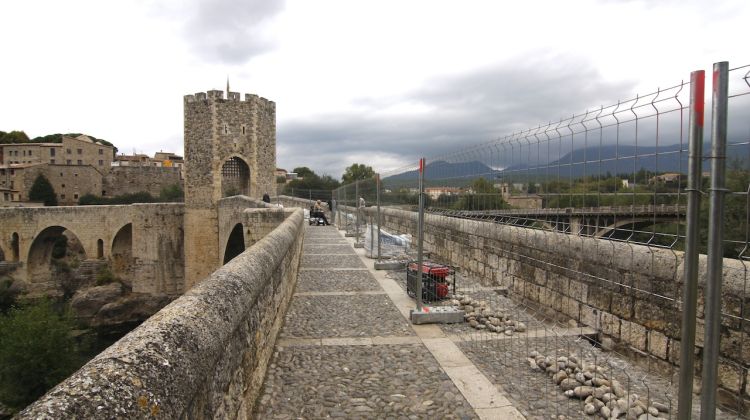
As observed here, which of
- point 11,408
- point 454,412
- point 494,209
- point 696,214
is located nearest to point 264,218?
Result: point 494,209

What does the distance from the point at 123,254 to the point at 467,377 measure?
33.2 metres

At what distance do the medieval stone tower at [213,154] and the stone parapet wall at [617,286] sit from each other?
853 inches

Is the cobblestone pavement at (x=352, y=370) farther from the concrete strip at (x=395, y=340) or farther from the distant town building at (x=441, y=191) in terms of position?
the distant town building at (x=441, y=191)

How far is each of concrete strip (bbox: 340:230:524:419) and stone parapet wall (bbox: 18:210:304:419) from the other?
5.08 ft

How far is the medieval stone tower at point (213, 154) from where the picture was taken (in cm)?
2541

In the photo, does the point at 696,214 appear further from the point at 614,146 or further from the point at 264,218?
the point at 264,218

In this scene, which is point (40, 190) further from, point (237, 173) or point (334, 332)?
point (334, 332)

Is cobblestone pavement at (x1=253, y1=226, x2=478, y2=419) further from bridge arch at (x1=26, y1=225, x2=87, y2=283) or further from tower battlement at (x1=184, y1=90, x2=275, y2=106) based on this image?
bridge arch at (x1=26, y1=225, x2=87, y2=283)

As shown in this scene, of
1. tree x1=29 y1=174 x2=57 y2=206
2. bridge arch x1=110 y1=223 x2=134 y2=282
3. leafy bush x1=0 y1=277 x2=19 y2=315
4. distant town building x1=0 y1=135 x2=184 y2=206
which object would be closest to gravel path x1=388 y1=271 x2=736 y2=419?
bridge arch x1=110 y1=223 x2=134 y2=282

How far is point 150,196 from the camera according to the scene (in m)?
58.2

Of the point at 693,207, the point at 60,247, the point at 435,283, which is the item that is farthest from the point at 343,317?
the point at 60,247

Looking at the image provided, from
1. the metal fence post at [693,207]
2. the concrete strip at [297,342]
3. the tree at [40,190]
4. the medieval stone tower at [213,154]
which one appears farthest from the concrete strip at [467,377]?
the tree at [40,190]

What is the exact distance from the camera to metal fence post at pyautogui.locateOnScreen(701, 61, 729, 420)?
1.63 metres

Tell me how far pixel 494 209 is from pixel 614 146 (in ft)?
8.62
